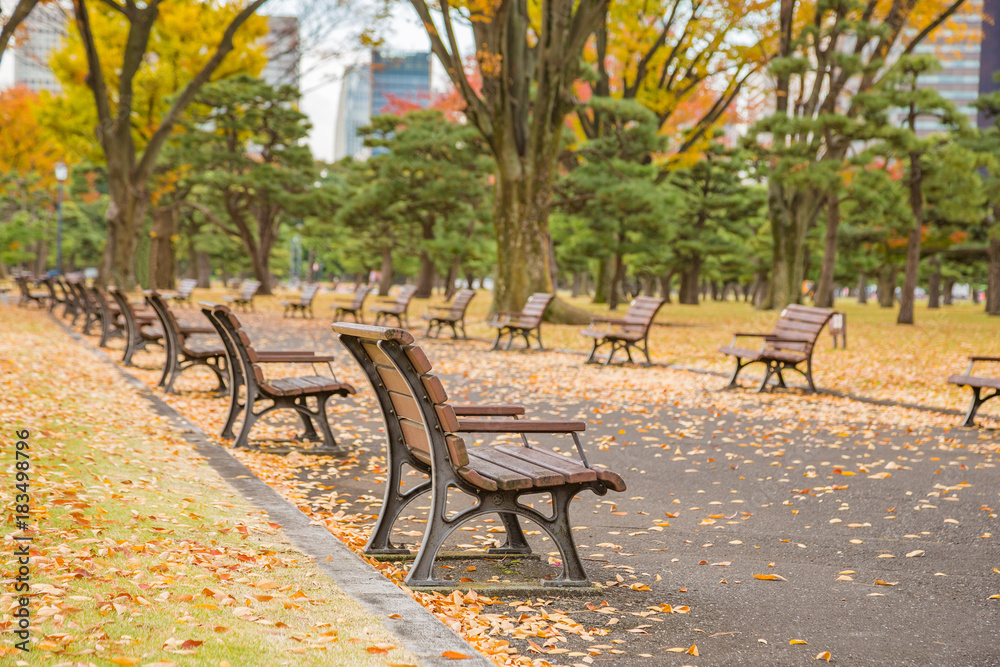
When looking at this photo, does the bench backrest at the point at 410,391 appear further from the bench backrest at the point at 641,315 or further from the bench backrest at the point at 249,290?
the bench backrest at the point at 249,290

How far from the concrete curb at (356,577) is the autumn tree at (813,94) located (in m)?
21.7

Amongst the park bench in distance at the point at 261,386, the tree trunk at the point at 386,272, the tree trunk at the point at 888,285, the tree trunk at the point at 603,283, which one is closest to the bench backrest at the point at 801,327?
the park bench in distance at the point at 261,386

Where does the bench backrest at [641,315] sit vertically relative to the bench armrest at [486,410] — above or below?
above

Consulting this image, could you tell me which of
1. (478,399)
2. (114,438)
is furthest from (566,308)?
(114,438)

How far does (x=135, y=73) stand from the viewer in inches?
865

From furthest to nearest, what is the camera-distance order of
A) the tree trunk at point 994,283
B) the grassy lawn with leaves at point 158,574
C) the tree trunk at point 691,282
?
the tree trunk at point 691,282
the tree trunk at point 994,283
the grassy lawn with leaves at point 158,574

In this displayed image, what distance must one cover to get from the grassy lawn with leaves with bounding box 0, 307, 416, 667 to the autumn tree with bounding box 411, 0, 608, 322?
13645mm

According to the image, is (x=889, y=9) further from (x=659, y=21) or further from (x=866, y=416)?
(x=866, y=416)

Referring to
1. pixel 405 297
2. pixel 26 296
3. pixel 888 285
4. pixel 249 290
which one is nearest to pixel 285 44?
pixel 249 290

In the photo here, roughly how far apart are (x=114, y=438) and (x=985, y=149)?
107ft

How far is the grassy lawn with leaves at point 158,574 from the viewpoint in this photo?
294cm

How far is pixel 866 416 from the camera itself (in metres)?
9.07

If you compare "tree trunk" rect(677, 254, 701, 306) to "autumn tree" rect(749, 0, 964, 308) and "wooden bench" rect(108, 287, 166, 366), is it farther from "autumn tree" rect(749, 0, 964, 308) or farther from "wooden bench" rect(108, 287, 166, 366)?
"wooden bench" rect(108, 287, 166, 366)

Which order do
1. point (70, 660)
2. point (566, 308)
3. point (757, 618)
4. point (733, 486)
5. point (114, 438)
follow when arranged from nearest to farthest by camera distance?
point (70, 660) → point (757, 618) → point (733, 486) → point (114, 438) → point (566, 308)
